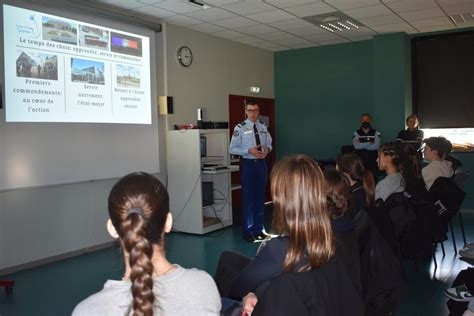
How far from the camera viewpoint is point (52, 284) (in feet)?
12.4

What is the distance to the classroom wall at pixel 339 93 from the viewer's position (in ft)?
22.4

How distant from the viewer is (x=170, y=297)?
1.11 m

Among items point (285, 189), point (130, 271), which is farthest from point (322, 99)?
point (130, 271)

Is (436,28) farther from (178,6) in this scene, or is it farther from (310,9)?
(178,6)

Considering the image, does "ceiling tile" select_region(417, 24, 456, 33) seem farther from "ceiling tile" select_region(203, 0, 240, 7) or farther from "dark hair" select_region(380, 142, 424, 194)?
"dark hair" select_region(380, 142, 424, 194)

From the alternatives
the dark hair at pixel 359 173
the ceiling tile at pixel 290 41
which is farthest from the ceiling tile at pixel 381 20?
the dark hair at pixel 359 173

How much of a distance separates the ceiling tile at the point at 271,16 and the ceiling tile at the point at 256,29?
0.91 feet

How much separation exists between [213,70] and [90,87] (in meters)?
2.35

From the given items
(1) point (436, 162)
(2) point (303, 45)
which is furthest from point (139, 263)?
(2) point (303, 45)

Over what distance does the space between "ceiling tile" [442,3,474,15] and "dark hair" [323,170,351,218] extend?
449 cm

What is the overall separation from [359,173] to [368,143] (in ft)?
13.8

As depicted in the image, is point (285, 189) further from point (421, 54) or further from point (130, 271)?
point (421, 54)

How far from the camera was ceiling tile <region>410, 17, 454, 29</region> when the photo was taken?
6125 millimetres

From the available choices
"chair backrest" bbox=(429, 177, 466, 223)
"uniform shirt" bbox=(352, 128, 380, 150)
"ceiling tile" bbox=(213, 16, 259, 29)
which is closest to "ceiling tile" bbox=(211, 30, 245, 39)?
"ceiling tile" bbox=(213, 16, 259, 29)
